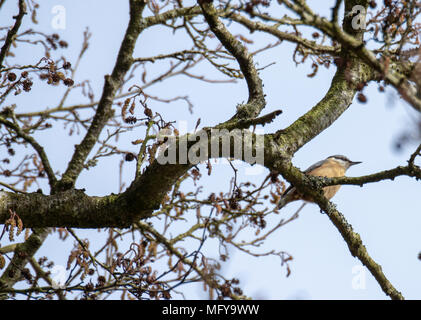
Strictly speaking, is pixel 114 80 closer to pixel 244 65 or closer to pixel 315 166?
pixel 244 65

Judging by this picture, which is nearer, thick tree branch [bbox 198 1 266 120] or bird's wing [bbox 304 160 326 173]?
thick tree branch [bbox 198 1 266 120]

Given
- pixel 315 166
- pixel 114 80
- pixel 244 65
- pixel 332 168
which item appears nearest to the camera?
pixel 244 65

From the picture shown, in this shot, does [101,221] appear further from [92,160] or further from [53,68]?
[92,160]

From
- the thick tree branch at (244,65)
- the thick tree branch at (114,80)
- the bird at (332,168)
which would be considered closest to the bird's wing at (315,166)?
the bird at (332,168)

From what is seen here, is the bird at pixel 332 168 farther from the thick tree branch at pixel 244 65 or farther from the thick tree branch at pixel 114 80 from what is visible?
the thick tree branch at pixel 114 80

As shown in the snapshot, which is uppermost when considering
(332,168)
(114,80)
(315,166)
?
(315,166)

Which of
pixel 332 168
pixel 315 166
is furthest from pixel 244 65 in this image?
pixel 315 166

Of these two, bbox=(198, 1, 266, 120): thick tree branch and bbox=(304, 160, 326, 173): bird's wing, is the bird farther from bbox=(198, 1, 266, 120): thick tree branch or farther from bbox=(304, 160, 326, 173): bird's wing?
bbox=(198, 1, 266, 120): thick tree branch

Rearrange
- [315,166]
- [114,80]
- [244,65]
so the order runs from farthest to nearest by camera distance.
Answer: [315,166] < [114,80] < [244,65]

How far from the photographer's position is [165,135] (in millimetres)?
3465

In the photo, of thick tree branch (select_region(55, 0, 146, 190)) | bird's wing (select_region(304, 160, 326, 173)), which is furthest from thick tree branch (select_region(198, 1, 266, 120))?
bird's wing (select_region(304, 160, 326, 173))

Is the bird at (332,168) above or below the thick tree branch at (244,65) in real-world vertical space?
above

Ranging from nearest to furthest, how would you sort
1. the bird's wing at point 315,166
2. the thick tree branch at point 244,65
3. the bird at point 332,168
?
the thick tree branch at point 244,65, the bird at point 332,168, the bird's wing at point 315,166

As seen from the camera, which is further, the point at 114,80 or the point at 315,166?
the point at 315,166
